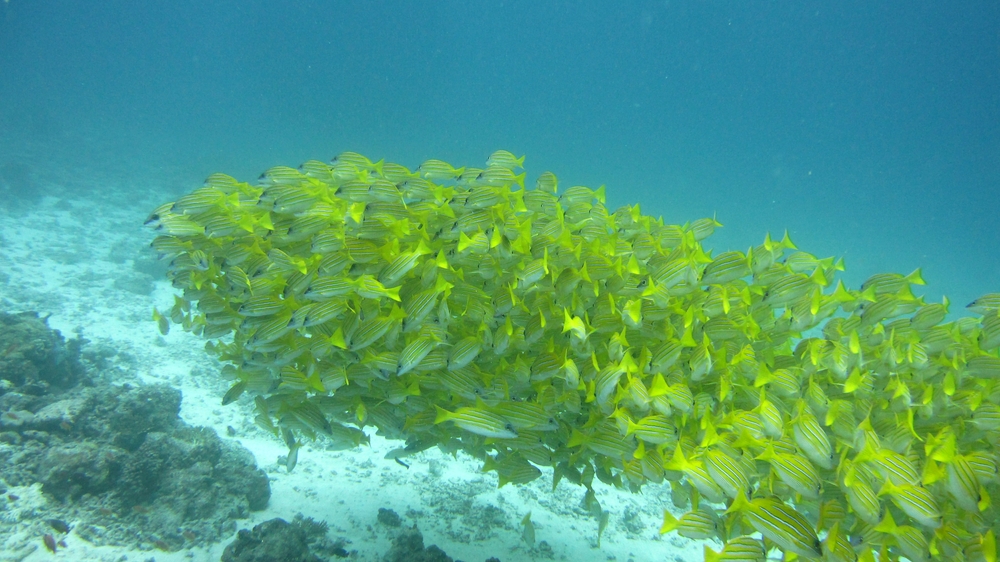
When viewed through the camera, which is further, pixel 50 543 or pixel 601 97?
pixel 601 97

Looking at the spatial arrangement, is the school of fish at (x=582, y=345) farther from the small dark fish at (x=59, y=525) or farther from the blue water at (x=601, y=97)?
the blue water at (x=601, y=97)

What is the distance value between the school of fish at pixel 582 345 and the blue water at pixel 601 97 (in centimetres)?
3716

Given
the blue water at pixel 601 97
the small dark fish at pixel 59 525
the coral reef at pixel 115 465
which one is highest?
the blue water at pixel 601 97

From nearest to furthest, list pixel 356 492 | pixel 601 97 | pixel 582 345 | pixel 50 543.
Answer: pixel 582 345 < pixel 50 543 < pixel 356 492 < pixel 601 97

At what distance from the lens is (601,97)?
160 metres

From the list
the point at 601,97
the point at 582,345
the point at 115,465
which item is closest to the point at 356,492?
the point at 115,465

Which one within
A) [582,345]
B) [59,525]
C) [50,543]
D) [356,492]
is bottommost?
[50,543]

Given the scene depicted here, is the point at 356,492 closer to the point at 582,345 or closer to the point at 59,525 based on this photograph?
the point at 59,525

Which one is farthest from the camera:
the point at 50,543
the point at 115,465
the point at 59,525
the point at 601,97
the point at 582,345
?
the point at 601,97

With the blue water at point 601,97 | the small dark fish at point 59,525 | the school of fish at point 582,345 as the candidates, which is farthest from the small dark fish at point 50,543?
the blue water at point 601,97

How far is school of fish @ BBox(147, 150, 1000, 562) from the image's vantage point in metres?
3.09

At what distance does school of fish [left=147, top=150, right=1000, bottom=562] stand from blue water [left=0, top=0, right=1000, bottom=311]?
3716 cm

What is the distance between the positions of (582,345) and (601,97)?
175 meters

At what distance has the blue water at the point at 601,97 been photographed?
2354 inches
